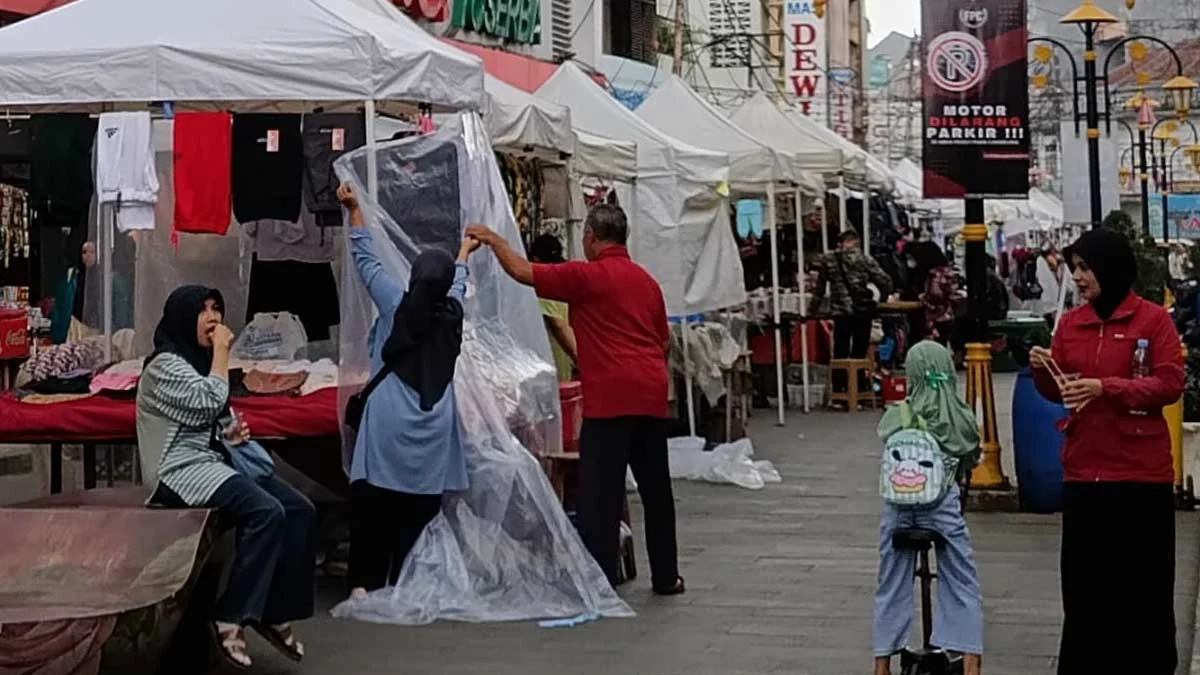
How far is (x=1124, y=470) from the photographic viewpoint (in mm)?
7098

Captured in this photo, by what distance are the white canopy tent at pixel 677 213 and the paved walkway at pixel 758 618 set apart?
132 inches

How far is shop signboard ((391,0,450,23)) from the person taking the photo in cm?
2023

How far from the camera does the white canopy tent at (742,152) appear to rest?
19.1 m

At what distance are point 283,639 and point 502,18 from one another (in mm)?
16556

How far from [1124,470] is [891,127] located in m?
49.4

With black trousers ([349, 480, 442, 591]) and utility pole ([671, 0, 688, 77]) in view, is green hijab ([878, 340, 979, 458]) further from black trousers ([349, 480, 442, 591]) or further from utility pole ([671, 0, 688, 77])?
utility pole ([671, 0, 688, 77])

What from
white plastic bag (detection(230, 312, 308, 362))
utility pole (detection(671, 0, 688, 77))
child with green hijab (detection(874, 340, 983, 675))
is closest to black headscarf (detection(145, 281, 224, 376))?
white plastic bag (detection(230, 312, 308, 362))

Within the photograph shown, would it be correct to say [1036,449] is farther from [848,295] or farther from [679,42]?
[679,42]

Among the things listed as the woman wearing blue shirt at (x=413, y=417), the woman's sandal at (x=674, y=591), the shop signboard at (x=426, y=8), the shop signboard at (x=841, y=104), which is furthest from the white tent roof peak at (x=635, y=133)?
the shop signboard at (x=841, y=104)

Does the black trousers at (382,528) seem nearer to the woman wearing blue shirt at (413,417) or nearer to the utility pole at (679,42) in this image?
the woman wearing blue shirt at (413,417)

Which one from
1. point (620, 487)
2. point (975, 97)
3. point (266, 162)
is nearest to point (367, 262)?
point (266, 162)

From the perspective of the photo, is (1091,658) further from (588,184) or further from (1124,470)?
(588,184)

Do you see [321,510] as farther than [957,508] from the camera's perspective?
Yes

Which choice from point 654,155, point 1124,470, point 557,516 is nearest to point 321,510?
point 557,516
